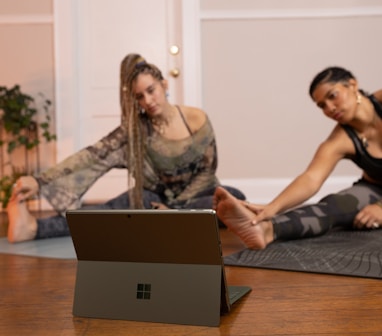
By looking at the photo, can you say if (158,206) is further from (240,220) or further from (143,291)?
(143,291)

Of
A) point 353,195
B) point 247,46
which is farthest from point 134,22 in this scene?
point 353,195

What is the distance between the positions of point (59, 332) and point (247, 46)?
301cm

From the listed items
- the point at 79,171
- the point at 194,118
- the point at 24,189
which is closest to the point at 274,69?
the point at 194,118

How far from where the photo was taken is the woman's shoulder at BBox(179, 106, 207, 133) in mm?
2383

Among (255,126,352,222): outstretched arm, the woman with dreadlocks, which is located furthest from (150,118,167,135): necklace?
(255,126,352,222): outstretched arm

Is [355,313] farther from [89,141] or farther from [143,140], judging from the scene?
[89,141]

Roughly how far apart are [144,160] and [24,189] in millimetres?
498

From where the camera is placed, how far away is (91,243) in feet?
3.57

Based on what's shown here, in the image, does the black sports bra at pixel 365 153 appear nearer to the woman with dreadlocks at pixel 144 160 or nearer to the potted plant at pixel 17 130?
the woman with dreadlocks at pixel 144 160

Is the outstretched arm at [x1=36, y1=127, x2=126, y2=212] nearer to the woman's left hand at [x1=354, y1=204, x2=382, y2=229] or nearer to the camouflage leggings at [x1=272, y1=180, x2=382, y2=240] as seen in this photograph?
the camouflage leggings at [x1=272, y1=180, x2=382, y2=240]

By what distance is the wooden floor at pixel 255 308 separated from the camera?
1017mm

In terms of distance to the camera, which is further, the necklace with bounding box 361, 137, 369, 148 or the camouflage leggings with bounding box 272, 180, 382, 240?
the necklace with bounding box 361, 137, 369, 148

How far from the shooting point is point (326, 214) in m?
2.00

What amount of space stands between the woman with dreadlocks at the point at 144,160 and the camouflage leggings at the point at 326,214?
0.48 meters
